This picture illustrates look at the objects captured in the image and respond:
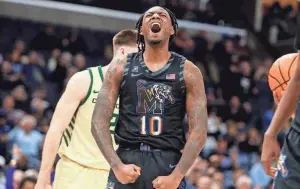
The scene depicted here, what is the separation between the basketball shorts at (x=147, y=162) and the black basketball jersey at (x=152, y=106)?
0.04 meters

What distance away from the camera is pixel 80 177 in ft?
17.3

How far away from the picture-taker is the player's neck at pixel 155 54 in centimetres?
427

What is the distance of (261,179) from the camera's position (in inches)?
503

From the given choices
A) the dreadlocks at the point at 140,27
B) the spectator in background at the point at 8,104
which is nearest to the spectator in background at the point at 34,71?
the spectator in background at the point at 8,104

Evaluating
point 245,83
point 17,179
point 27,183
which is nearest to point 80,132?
point 27,183

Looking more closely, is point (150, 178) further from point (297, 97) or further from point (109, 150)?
point (297, 97)

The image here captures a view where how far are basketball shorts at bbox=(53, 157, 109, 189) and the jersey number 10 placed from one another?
1.23 meters

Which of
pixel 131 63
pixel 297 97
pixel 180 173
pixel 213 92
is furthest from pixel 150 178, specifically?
pixel 213 92

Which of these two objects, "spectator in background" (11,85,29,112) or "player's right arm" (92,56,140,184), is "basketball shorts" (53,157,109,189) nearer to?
"player's right arm" (92,56,140,184)

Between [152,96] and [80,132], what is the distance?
1348 millimetres

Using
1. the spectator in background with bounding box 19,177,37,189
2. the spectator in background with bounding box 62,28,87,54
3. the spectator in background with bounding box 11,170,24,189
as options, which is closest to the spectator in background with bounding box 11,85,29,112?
the spectator in background with bounding box 62,28,87,54

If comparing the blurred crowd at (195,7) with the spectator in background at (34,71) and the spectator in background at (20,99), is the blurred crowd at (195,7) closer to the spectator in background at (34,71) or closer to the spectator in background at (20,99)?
the spectator in background at (34,71)

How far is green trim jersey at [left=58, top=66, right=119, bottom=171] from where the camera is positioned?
526 centimetres

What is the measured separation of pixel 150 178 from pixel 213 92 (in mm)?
12652
